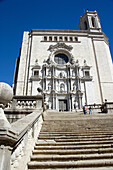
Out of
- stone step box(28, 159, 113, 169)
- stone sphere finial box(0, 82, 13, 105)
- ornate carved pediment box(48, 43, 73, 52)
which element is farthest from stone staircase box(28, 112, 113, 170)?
ornate carved pediment box(48, 43, 73, 52)

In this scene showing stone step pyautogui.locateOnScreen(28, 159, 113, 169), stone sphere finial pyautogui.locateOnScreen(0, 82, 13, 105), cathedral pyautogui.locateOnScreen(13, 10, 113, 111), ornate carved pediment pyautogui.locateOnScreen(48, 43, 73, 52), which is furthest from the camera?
ornate carved pediment pyautogui.locateOnScreen(48, 43, 73, 52)

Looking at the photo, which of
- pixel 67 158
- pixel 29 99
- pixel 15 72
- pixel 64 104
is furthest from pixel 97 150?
pixel 15 72

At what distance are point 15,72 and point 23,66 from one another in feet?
8.01

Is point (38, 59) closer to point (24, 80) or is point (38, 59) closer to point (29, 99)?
point (24, 80)

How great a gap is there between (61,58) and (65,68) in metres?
2.46

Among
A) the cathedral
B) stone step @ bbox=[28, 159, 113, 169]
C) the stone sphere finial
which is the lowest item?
stone step @ bbox=[28, 159, 113, 169]

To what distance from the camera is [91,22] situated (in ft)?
91.7

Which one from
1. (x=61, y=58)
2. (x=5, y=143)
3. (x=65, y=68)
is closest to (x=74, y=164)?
(x=5, y=143)

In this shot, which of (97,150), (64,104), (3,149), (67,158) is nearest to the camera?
(3,149)

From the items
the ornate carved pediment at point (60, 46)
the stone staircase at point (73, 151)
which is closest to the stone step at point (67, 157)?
the stone staircase at point (73, 151)

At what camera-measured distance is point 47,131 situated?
238 inches

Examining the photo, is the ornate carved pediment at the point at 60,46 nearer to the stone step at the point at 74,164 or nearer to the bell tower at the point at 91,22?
the bell tower at the point at 91,22

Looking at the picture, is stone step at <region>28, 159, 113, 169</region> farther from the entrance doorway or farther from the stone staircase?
the entrance doorway

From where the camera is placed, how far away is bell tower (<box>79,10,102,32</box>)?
2727 cm
